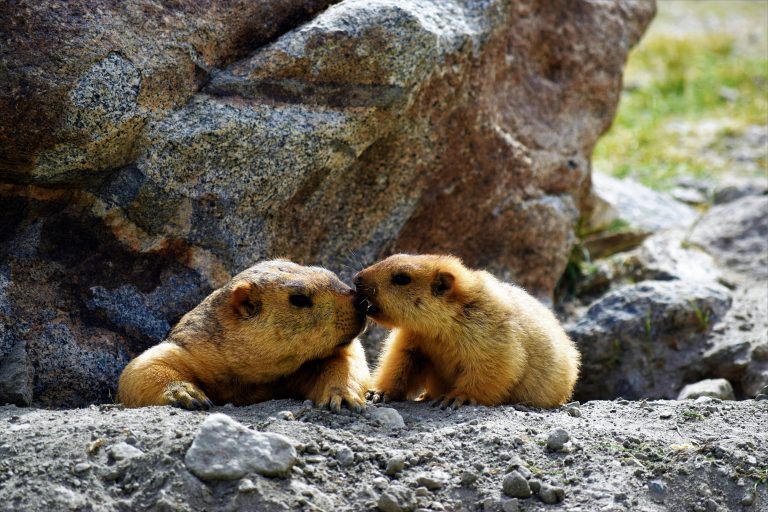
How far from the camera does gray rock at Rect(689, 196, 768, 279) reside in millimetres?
9867

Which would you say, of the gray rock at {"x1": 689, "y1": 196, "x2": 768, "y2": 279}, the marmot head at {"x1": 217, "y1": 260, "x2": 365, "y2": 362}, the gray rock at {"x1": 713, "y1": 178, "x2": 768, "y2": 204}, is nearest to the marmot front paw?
the marmot head at {"x1": 217, "y1": 260, "x2": 365, "y2": 362}

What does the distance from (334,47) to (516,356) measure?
251cm

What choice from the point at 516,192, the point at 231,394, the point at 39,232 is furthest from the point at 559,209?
the point at 39,232

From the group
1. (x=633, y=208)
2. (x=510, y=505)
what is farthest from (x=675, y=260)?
(x=510, y=505)

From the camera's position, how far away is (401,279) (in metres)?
6.53

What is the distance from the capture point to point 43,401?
620cm

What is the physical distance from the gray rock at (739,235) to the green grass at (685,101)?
215cm

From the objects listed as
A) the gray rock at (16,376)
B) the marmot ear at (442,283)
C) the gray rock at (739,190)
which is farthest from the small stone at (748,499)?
the gray rock at (739,190)

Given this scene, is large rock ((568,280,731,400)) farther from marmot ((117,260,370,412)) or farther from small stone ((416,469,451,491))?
small stone ((416,469,451,491))

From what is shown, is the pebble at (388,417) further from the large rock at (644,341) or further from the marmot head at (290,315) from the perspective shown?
the large rock at (644,341)

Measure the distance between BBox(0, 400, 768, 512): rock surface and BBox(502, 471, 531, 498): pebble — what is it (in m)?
0.02

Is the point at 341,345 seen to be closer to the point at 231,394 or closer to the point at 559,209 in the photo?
the point at 231,394

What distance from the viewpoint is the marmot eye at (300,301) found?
6117 mm

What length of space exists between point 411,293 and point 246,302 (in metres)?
1.15
